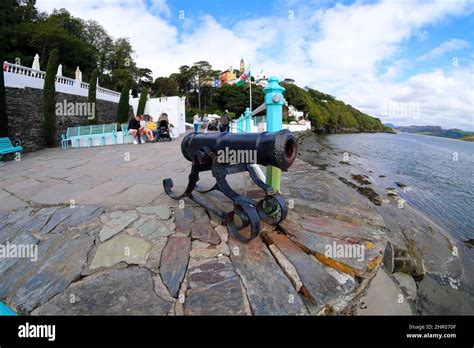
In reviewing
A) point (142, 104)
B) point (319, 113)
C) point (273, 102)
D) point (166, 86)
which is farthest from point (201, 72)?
point (273, 102)

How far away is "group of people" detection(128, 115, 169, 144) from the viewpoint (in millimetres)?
11719

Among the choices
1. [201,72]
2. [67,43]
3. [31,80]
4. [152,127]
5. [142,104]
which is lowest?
[152,127]

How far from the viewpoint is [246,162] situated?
2.31 metres

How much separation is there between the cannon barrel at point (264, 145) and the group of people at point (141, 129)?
1014 cm

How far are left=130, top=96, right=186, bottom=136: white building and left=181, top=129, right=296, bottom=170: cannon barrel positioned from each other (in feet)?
55.3

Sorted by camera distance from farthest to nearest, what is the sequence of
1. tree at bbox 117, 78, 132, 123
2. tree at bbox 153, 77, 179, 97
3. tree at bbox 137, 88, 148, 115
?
tree at bbox 153, 77, 179, 97, tree at bbox 137, 88, 148, 115, tree at bbox 117, 78, 132, 123

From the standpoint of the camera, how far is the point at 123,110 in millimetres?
23406

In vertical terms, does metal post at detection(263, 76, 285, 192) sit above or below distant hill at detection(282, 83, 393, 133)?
below

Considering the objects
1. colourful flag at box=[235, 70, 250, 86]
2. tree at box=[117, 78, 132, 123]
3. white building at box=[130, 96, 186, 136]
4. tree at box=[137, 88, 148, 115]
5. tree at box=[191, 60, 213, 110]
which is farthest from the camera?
tree at box=[191, 60, 213, 110]

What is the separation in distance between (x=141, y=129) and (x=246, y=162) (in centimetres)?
1093

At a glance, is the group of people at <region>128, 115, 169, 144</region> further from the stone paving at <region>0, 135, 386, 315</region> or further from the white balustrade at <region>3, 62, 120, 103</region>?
the stone paving at <region>0, 135, 386, 315</region>

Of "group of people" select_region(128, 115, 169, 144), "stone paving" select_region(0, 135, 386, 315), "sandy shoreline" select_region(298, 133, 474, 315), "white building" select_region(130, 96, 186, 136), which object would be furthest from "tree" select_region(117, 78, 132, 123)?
"sandy shoreline" select_region(298, 133, 474, 315)

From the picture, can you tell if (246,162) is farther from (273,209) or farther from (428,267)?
(428,267)
